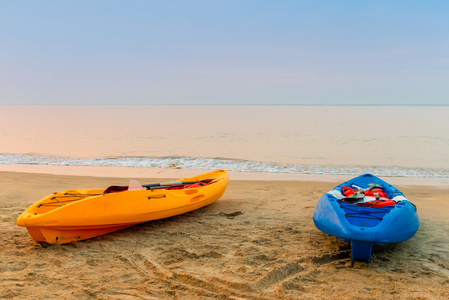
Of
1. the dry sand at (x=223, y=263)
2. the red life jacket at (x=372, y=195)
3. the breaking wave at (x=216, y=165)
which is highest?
the red life jacket at (x=372, y=195)

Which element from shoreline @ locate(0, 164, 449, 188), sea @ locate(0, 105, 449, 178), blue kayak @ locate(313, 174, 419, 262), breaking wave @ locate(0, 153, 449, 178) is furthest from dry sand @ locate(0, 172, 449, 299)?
sea @ locate(0, 105, 449, 178)

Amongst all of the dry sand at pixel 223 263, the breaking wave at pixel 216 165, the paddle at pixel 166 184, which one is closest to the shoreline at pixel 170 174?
the breaking wave at pixel 216 165

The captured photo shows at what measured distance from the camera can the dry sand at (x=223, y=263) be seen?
11.5ft

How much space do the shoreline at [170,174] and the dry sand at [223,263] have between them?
390 centimetres

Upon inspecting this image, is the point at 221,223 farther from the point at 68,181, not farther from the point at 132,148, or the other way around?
the point at 132,148

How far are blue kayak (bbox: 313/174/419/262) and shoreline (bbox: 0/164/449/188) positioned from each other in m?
4.83

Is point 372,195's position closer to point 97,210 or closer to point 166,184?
point 166,184

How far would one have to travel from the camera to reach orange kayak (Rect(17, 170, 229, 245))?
4434mm

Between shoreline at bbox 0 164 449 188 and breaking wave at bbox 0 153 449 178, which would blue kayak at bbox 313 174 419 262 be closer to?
shoreline at bbox 0 164 449 188

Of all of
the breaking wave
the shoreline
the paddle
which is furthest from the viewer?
the breaking wave

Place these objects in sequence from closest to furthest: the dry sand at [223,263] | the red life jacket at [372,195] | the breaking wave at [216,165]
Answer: the dry sand at [223,263]
the red life jacket at [372,195]
the breaking wave at [216,165]

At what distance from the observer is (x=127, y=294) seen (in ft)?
11.2

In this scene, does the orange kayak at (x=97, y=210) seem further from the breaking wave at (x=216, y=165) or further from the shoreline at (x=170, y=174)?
the breaking wave at (x=216, y=165)

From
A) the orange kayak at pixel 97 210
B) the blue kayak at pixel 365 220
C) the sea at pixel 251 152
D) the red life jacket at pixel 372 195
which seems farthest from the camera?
the sea at pixel 251 152
